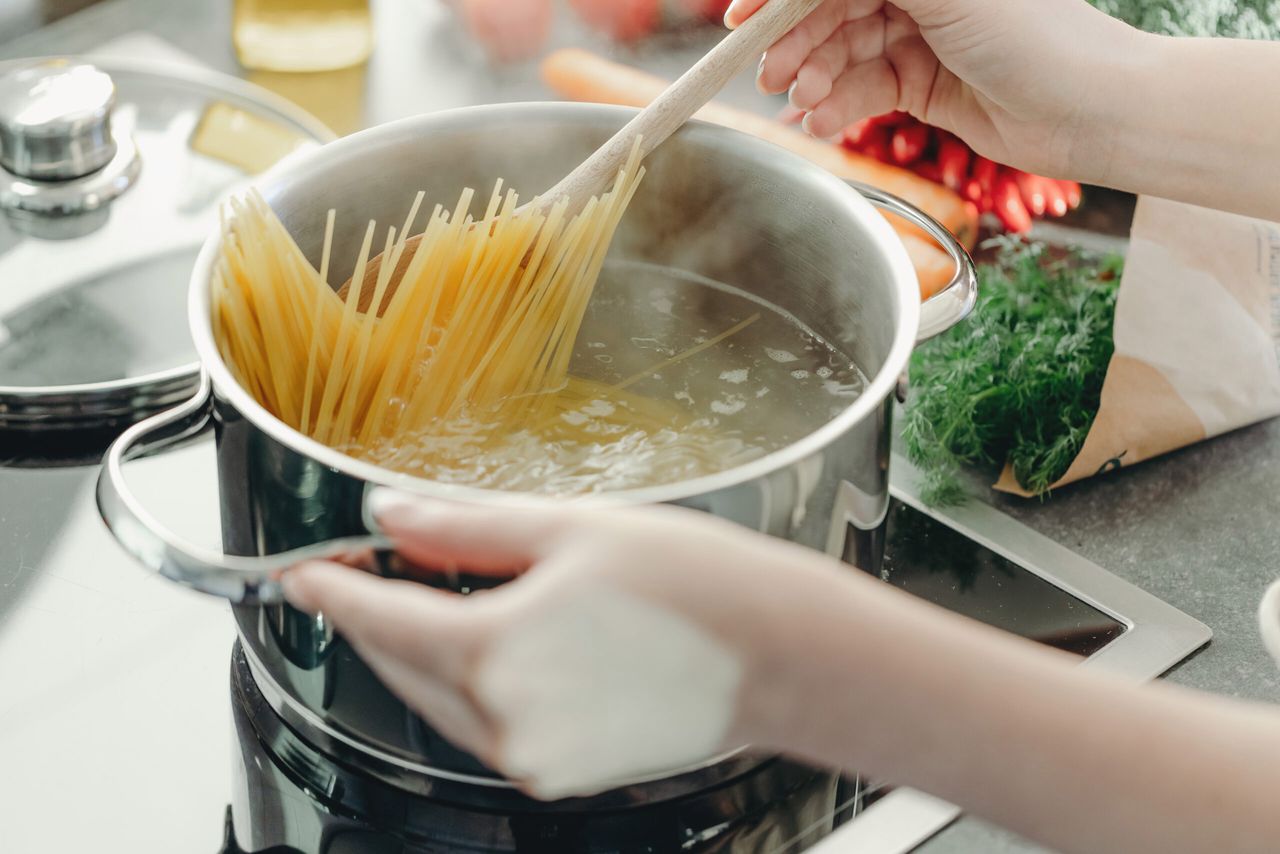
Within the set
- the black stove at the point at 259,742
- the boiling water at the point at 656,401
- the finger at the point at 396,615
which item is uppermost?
the finger at the point at 396,615

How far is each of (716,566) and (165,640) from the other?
42cm

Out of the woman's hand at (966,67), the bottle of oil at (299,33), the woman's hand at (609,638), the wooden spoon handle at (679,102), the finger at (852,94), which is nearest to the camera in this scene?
the woman's hand at (609,638)

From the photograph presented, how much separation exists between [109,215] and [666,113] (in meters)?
0.48

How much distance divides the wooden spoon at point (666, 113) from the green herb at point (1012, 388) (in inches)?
10.7

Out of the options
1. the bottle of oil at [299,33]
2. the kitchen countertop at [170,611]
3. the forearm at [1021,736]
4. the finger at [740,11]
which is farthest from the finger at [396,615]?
the bottle of oil at [299,33]

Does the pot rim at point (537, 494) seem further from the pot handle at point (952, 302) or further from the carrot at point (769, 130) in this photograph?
the carrot at point (769, 130)

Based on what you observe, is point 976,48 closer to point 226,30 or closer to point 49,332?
point 49,332

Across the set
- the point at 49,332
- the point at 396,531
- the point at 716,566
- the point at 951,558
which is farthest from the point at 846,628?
the point at 49,332

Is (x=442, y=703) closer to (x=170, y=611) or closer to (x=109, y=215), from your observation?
(x=170, y=611)

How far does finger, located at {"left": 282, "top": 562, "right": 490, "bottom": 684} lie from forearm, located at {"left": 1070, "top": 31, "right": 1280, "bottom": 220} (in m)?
0.63

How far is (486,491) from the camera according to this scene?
0.59 meters

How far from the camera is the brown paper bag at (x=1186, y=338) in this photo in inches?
32.9

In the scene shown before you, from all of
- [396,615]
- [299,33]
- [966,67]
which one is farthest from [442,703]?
[299,33]

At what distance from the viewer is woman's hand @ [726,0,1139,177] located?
2.68ft
